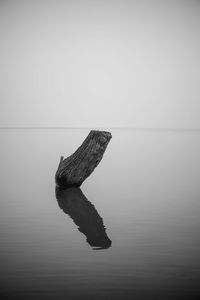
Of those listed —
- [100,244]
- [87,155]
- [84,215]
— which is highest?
[87,155]

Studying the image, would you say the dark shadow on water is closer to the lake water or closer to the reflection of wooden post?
the lake water

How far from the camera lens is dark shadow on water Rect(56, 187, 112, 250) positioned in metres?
6.32

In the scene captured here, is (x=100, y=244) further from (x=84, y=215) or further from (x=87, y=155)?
(x=87, y=155)

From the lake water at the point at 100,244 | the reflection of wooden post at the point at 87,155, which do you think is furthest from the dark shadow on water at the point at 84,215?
the reflection of wooden post at the point at 87,155

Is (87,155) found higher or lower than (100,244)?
higher

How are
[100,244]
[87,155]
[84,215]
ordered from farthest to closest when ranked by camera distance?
[87,155] → [84,215] → [100,244]

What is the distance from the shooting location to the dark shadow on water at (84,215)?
20.7 feet

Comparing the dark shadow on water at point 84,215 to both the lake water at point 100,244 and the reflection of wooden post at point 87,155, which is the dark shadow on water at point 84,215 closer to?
the lake water at point 100,244

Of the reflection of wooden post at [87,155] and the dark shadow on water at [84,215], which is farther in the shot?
the reflection of wooden post at [87,155]

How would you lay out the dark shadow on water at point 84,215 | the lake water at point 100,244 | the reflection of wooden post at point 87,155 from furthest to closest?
1. the reflection of wooden post at point 87,155
2. the dark shadow on water at point 84,215
3. the lake water at point 100,244

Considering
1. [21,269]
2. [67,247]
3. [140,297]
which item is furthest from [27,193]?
[140,297]

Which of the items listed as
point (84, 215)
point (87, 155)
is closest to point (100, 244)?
point (84, 215)

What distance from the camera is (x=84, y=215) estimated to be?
8.55 meters

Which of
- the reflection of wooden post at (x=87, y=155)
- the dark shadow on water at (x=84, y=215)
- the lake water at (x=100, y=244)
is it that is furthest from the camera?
the reflection of wooden post at (x=87, y=155)
